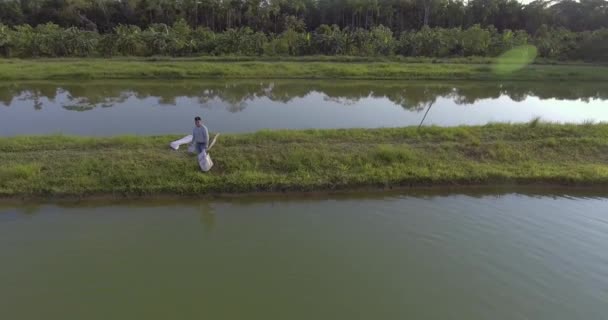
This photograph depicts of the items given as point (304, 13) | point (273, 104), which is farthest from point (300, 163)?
point (304, 13)

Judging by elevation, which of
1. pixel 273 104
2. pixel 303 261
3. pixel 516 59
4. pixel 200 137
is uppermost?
pixel 516 59

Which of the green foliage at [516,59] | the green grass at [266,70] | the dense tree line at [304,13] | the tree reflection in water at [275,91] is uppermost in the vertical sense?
the dense tree line at [304,13]

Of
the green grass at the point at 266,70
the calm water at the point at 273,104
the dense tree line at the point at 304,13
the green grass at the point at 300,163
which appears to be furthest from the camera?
the dense tree line at the point at 304,13

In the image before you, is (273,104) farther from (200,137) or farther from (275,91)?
(200,137)

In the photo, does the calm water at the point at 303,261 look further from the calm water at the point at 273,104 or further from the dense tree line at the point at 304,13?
the dense tree line at the point at 304,13

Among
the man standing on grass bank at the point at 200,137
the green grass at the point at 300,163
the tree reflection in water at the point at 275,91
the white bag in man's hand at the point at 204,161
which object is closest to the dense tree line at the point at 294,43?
the tree reflection in water at the point at 275,91

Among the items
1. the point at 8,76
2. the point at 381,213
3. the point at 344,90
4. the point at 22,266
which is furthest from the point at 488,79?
the point at 8,76

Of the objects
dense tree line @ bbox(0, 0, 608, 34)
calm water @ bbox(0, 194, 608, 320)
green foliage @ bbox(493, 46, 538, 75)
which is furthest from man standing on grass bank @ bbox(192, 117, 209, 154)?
dense tree line @ bbox(0, 0, 608, 34)
